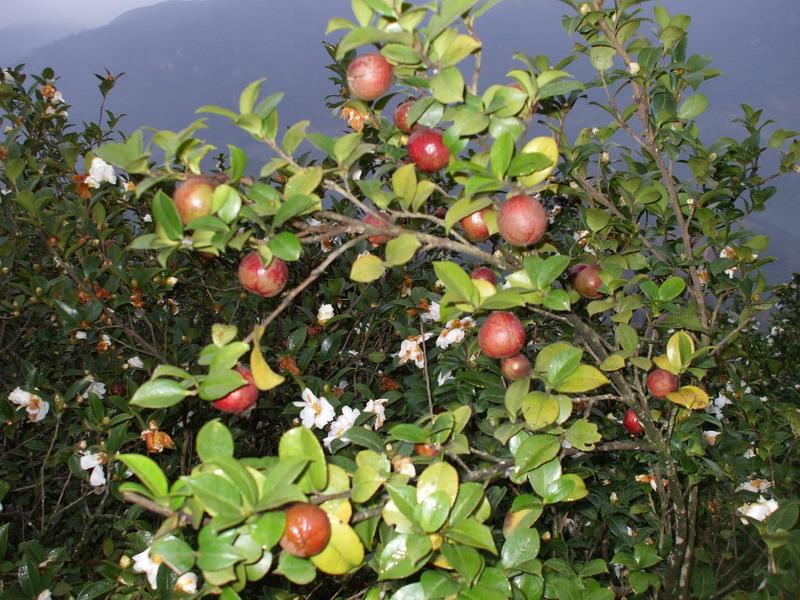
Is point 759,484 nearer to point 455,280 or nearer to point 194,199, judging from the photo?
point 455,280

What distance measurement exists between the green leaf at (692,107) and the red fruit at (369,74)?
659 millimetres

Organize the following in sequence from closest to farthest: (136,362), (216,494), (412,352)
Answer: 1. (216,494)
2. (412,352)
3. (136,362)

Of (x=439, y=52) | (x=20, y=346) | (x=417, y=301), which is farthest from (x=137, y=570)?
(x=20, y=346)

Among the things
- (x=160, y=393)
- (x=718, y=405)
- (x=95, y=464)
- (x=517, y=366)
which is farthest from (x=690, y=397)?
(x=95, y=464)

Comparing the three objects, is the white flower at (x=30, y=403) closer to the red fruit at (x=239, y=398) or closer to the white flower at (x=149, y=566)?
the white flower at (x=149, y=566)

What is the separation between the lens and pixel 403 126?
0.76m

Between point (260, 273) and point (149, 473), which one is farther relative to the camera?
point (260, 273)

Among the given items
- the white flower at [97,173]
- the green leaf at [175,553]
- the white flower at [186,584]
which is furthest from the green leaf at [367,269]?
the white flower at [97,173]

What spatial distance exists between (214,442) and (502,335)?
0.35 m

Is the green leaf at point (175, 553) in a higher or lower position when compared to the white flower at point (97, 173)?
lower

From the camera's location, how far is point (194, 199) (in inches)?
24.1

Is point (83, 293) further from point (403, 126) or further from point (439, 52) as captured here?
point (439, 52)

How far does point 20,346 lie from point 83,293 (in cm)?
64

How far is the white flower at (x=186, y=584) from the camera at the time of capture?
37.3 inches
